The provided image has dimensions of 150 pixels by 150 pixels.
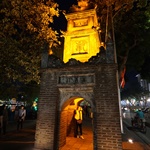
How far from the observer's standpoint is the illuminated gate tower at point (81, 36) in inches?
320

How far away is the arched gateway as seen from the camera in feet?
19.8

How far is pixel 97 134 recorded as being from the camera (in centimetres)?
609

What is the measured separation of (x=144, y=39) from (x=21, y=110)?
11.9 metres

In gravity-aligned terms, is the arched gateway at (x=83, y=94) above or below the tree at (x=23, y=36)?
below

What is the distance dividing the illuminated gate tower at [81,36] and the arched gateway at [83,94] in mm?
60

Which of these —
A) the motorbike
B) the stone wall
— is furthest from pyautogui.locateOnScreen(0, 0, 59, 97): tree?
the motorbike

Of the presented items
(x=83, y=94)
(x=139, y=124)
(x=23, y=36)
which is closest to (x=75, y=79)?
(x=83, y=94)

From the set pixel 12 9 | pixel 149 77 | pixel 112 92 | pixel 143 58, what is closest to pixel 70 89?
pixel 112 92

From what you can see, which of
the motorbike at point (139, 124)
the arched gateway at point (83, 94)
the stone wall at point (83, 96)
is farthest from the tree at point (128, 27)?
the stone wall at point (83, 96)

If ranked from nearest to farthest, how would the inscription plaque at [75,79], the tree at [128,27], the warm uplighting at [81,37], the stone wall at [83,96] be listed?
the stone wall at [83,96], the inscription plaque at [75,79], the warm uplighting at [81,37], the tree at [128,27]

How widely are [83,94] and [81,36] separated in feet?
11.9

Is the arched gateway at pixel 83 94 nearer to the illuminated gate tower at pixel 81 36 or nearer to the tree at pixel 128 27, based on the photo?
the illuminated gate tower at pixel 81 36

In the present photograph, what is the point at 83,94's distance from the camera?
22.4 ft

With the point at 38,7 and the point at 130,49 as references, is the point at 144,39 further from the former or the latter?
the point at 38,7
